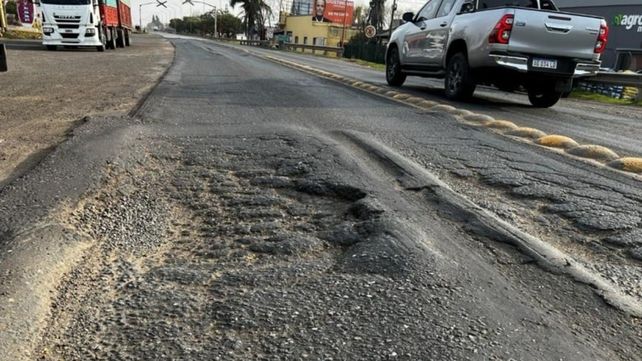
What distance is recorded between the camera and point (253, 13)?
92.1m

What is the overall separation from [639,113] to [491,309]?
10012 mm

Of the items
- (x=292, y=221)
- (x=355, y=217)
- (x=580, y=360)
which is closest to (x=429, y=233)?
(x=355, y=217)

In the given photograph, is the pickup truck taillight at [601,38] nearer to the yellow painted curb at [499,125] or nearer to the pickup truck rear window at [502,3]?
the pickup truck rear window at [502,3]

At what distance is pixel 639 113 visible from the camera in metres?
10.3

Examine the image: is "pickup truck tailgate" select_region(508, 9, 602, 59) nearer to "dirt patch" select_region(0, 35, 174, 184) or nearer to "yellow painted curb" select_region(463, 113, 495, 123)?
"yellow painted curb" select_region(463, 113, 495, 123)

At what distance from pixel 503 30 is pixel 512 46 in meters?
0.30

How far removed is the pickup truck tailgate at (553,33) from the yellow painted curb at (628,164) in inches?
157

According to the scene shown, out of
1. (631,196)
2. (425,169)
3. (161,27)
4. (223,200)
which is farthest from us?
(161,27)

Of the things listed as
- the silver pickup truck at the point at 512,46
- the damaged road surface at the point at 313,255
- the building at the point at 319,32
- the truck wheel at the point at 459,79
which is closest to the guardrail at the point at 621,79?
the silver pickup truck at the point at 512,46

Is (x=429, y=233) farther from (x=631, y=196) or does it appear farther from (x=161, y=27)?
(x=161, y=27)

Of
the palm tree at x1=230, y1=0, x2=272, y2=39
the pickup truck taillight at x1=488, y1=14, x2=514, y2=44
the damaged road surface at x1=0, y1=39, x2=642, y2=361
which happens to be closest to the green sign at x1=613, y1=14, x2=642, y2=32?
the pickup truck taillight at x1=488, y1=14, x2=514, y2=44

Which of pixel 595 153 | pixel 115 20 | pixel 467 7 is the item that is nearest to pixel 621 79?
pixel 467 7

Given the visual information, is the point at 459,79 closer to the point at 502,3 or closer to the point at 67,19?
the point at 502,3

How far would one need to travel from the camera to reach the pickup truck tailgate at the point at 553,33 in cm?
834
